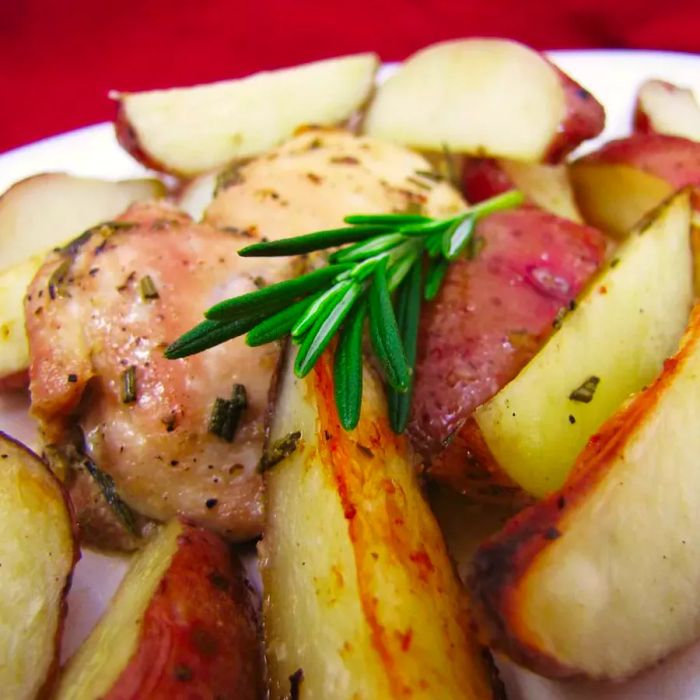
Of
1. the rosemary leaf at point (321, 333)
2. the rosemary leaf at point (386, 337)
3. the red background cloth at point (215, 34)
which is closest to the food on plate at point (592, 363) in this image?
the rosemary leaf at point (386, 337)

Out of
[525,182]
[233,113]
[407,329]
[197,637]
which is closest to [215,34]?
[233,113]

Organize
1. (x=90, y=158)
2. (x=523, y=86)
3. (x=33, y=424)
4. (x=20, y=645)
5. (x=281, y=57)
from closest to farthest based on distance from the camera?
(x=20, y=645) < (x=33, y=424) < (x=523, y=86) < (x=90, y=158) < (x=281, y=57)

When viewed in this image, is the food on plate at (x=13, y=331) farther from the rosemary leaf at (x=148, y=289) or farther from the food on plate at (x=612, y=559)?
the food on plate at (x=612, y=559)

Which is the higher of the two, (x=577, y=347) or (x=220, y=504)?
(x=577, y=347)

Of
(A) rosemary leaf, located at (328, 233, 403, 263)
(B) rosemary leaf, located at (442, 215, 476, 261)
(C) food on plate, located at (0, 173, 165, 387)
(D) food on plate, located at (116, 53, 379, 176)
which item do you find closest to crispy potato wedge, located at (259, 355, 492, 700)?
(A) rosemary leaf, located at (328, 233, 403, 263)

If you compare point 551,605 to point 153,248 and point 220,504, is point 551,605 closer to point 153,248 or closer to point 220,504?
point 220,504

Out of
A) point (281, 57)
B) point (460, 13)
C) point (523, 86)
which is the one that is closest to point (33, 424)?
point (523, 86)
